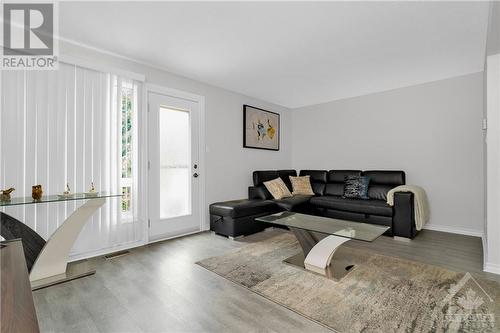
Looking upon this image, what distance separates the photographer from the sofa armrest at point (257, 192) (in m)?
4.45

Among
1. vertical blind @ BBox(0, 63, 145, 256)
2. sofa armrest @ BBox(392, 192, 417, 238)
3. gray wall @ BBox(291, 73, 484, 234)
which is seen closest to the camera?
vertical blind @ BBox(0, 63, 145, 256)

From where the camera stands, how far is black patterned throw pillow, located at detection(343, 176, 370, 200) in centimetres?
430

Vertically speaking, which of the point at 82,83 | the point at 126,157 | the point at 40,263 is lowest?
the point at 40,263

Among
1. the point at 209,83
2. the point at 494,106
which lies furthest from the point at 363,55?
the point at 209,83

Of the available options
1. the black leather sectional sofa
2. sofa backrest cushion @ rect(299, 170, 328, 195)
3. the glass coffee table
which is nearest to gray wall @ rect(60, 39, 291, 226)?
the black leather sectional sofa

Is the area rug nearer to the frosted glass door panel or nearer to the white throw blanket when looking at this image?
the white throw blanket

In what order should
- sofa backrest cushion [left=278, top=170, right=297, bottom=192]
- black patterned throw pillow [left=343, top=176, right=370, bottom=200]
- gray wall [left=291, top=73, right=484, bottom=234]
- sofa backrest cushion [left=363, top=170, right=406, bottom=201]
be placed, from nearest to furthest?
gray wall [left=291, top=73, right=484, bottom=234], sofa backrest cushion [left=363, top=170, right=406, bottom=201], black patterned throw pillow [left=343, top=176, right=370, bottom=200], sofa backrest cushion [left=278, top=170, right=297, bottom=192]

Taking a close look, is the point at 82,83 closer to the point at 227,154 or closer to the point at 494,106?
the point at 227,154

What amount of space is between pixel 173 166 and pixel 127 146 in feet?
2.36

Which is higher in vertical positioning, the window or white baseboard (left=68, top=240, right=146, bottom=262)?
the window

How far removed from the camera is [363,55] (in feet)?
10.1

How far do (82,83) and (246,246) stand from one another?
2772 millimetres

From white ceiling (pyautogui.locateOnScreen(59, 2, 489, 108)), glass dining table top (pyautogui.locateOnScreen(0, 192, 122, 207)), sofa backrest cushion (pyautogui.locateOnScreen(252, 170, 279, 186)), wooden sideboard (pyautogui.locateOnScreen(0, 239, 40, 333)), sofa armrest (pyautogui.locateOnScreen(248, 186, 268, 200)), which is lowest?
sofa armrest (pyautogui.locateOnScreen(248, 186, 268, 200))

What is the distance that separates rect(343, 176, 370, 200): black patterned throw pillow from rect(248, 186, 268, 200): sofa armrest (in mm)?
1450
